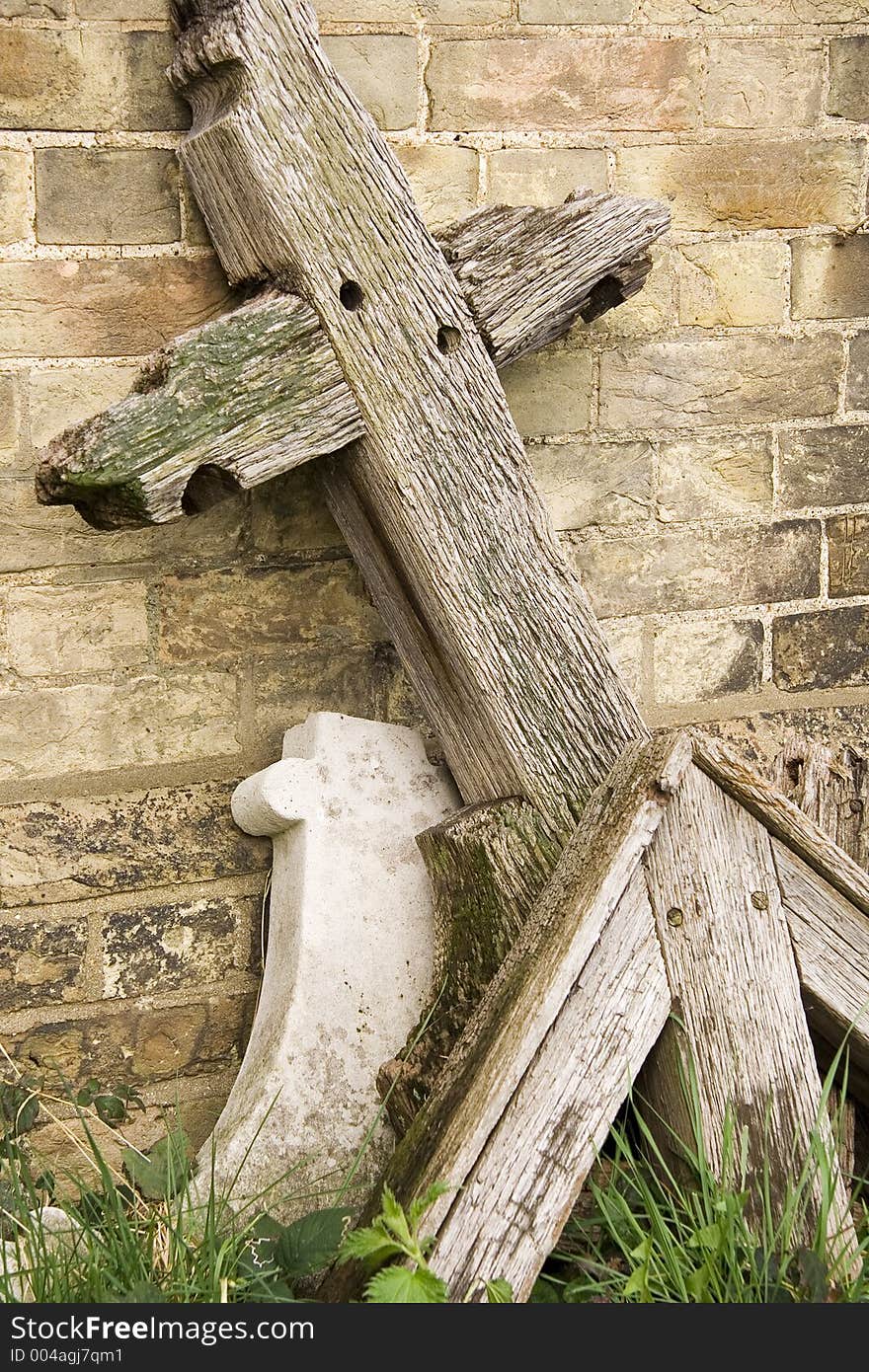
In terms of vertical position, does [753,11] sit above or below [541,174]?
above

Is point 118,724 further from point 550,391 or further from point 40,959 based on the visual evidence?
point 550,391

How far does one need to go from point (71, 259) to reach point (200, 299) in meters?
0.20

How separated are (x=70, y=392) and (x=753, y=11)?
52.8 inches

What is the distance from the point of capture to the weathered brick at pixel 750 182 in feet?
6.73

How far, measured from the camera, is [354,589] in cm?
204

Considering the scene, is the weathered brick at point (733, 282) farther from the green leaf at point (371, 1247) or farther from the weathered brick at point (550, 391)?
the green leaf at point (371, 1247)

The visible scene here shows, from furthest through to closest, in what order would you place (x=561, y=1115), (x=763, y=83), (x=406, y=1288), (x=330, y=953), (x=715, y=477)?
(x=715, y=477)
(x=763, y=83)
(x=330, y=953)
(x=561, y=1115)
(x=406, y=1288)

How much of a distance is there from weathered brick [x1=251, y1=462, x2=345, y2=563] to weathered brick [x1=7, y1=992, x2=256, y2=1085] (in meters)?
0.76

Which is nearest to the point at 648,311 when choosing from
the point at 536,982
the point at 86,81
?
the point at 86,81

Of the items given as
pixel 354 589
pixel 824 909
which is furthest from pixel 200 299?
pixel 824 909

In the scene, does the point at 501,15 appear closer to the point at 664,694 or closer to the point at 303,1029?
the point at 664,694

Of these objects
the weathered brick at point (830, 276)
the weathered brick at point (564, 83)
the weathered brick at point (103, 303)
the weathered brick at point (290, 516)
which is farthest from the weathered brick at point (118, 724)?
the weathered brick at point (830, 276)

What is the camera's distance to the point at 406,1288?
4.41ft

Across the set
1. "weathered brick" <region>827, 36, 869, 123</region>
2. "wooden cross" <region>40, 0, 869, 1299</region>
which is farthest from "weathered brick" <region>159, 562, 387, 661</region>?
"weathered brick" <region>827, 36, 869, 123</region>
